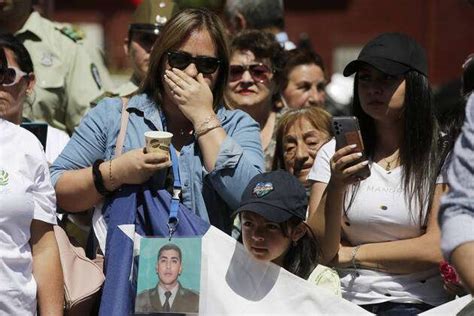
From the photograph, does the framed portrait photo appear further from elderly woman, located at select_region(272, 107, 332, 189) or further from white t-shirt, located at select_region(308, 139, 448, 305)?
elderly woman, located at select_region(272, 107, 332, 189)

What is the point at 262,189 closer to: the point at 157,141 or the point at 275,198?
the point at 275,198

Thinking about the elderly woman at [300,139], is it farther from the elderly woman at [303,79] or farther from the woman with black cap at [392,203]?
the elderly woman at [303,79]

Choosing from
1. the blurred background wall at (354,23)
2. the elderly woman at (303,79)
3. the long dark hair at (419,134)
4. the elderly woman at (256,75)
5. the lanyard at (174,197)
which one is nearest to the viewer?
the lanyard at (174,197)

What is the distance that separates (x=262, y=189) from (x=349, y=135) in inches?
15.9

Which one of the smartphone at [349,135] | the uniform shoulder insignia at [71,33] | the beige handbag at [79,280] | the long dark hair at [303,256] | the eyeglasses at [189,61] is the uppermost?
the eyeglasses at [189,61]

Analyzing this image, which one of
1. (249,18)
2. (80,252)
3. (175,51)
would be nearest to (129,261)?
(80,252)

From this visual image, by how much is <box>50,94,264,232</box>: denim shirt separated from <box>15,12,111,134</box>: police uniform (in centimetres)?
184

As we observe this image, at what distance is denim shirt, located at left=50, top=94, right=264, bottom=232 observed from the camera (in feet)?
14.9

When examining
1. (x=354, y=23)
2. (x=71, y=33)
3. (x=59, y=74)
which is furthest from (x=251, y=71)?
Answer: (x=354, y=23)

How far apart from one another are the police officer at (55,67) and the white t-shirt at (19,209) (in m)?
2.06

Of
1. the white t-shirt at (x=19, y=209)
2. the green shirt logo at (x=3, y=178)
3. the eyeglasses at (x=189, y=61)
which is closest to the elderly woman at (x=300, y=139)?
the eyeglasses at (x=189, y=61)

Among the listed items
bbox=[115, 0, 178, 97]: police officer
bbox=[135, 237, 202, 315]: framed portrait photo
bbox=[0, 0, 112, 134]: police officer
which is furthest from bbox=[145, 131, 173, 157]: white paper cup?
bbox=[0, 0, 112, 134]: police officer

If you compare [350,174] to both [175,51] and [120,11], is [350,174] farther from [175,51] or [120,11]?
[120,11]

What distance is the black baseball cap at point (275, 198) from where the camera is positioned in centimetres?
434
